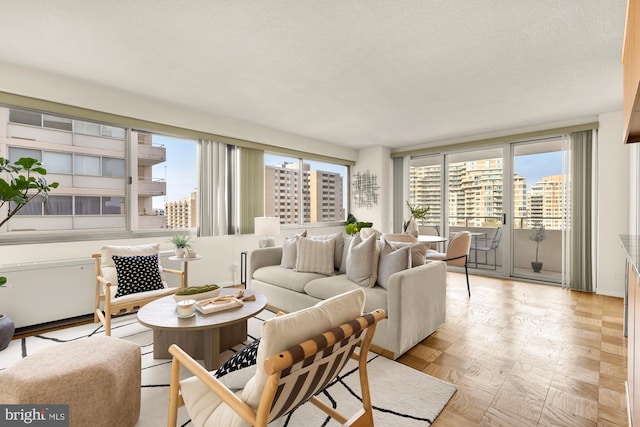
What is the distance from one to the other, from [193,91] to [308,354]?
11.3 ft

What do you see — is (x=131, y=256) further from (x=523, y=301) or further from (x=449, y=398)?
(x=523, y=301)

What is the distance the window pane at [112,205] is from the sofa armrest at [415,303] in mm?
3387

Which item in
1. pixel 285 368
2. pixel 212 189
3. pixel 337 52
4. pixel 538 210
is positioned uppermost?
pixel 337 52

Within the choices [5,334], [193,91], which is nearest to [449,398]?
[5,334]

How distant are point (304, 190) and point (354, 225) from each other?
1.28 metres

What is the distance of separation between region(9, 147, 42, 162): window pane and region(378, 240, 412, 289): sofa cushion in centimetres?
379

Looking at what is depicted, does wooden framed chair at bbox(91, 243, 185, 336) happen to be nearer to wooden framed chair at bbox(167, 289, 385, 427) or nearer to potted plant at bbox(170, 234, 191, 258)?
potted plant at bbox(170, 234, 191, 258)

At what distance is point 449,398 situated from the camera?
1.91 m

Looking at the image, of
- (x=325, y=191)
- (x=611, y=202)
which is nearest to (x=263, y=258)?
(x=325, y=191)

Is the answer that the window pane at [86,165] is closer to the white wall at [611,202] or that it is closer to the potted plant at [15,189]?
the potted plant at [15,189]

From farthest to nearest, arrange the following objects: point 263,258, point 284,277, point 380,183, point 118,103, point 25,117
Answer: point 380,183
point 263,258
point 118,103
point 284,277
point 25,117

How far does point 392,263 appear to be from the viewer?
2678 millimetres

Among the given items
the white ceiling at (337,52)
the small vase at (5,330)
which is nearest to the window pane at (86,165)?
the white ceiling at (337,52)

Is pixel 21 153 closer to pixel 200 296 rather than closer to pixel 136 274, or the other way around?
pixel 136 274
